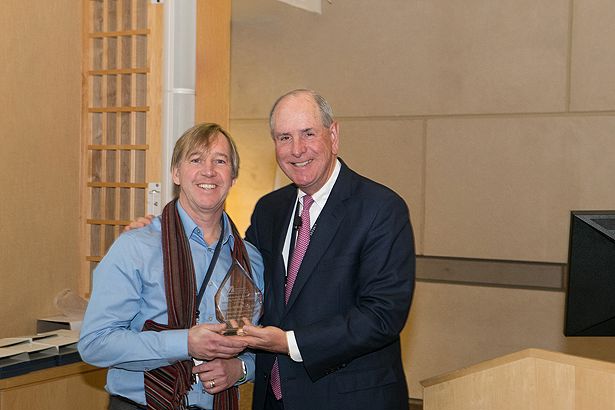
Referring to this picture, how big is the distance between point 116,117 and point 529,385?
8.39 feet

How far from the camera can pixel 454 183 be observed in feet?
16.6

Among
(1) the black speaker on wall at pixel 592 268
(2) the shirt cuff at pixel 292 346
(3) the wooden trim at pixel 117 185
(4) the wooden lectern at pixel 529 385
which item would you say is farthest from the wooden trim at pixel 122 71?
(1) the black speaker on wall at pixel 592 268

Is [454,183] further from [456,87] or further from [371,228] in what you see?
[371,228]

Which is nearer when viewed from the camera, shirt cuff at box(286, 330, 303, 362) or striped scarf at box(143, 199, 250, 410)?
striped scarf at box(143, 199, 250, 410)

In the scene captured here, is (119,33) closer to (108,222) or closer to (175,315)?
(108,222)

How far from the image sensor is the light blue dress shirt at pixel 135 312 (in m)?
2.22

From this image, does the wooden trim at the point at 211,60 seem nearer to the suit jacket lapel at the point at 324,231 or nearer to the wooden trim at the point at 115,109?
the wooden trim at the point at 115,109

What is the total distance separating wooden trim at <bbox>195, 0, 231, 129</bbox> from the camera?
153 inches

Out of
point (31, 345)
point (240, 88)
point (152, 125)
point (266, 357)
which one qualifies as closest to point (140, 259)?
point (266, 357)

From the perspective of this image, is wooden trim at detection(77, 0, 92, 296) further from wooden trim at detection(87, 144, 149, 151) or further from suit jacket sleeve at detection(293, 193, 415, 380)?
suit jacket sleeve at detection(293, 193, 415, 380)

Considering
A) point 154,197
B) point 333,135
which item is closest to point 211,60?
point 154,197

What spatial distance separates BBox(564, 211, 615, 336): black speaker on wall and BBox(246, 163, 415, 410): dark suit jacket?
1.60ft

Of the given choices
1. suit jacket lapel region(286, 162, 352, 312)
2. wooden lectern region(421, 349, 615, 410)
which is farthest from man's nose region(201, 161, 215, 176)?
wooden lectern region(421, 349, 615, 410)

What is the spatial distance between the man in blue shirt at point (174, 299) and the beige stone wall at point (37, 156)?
1.55 m
